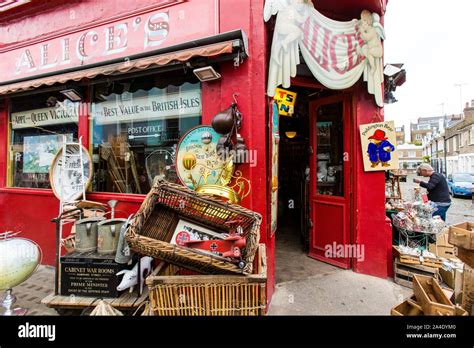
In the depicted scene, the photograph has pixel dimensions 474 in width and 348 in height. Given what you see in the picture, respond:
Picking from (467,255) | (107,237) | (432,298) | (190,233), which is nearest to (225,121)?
(190,233)

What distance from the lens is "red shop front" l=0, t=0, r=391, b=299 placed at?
3.01 m

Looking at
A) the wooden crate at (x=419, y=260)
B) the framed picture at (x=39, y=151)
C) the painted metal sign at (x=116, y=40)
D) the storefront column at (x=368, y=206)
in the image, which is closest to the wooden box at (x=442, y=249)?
the wooden crate at (x=419, y=260)

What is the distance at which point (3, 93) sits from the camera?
391 centimetres

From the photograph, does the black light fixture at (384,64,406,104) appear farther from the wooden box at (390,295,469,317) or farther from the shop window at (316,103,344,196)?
the wooden box at (390,295,469,317)

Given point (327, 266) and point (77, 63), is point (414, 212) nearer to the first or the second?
point (327, 266)

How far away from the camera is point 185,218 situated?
258 centimetres

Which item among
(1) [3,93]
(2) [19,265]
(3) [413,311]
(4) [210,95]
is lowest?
(3) [413,311]

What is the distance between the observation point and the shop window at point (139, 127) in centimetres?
351

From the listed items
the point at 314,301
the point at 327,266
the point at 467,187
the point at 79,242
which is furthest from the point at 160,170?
the point at 467,187

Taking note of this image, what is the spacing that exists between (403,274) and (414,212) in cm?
102

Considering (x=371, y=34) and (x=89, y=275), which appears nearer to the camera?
(x=89, y=275)

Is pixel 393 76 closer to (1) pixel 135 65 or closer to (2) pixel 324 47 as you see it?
(2) pixel 324 47

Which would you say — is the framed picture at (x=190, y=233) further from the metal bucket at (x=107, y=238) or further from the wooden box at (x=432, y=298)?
the wooden box at (x=432, y=298)

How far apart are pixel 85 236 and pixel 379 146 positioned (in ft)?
14.7
